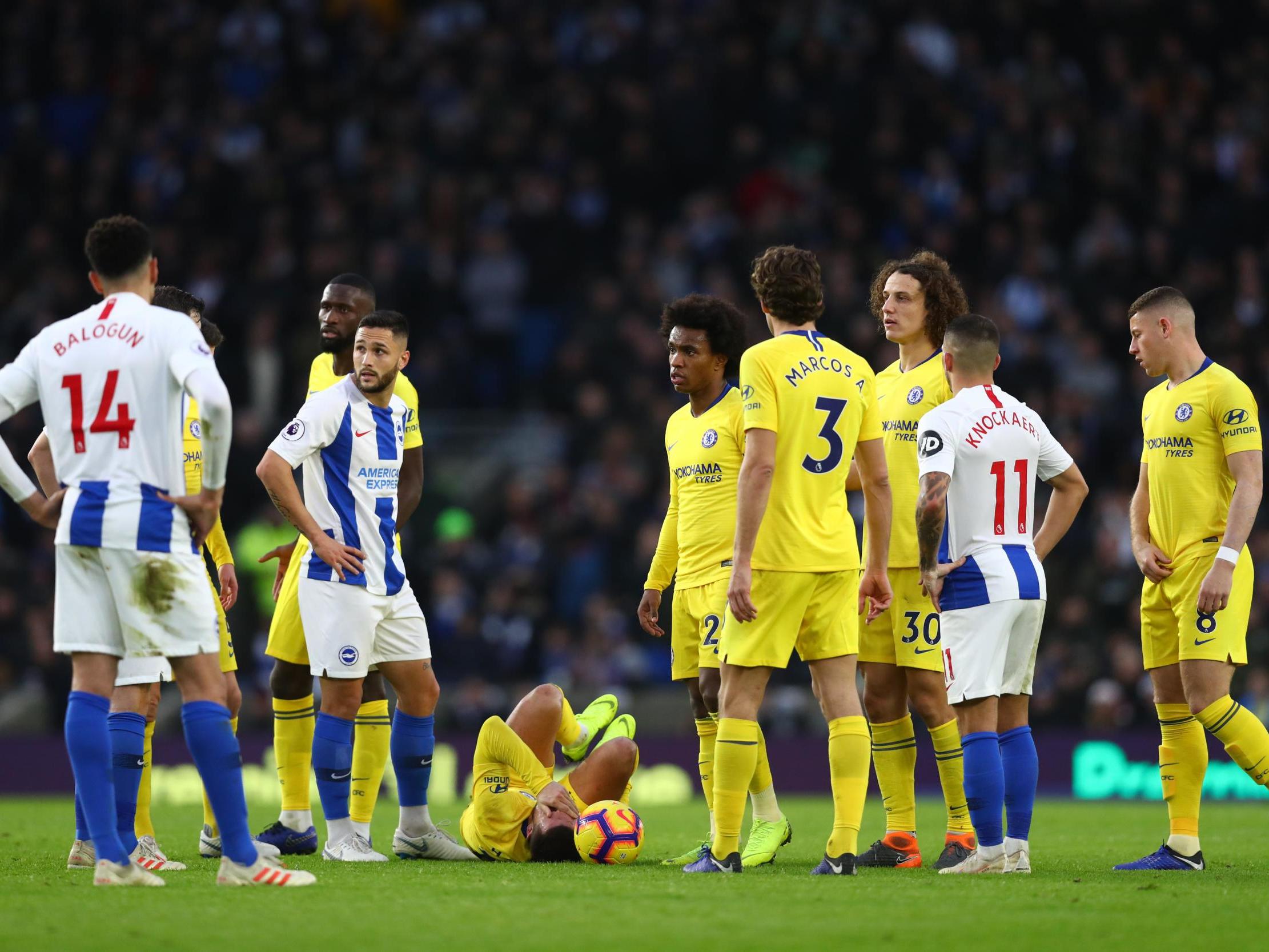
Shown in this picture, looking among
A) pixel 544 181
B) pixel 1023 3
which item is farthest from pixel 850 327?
pixel 1023 3

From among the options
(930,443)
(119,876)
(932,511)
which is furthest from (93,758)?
(930,443)

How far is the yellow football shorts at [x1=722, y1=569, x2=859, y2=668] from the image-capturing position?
22.8ft

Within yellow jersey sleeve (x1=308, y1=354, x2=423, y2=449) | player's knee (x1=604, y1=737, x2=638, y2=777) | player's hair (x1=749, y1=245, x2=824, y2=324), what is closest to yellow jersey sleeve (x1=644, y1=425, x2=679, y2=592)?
player's knee (x1=604, y1=737, x2=638, y2=777)

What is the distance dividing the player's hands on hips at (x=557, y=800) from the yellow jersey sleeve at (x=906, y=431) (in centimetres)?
198

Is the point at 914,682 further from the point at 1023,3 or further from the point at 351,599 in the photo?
the point at 1023,3

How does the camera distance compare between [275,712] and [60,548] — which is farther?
[275,712]

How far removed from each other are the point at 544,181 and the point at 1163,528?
42.4 ft

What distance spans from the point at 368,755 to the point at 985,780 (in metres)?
3.15

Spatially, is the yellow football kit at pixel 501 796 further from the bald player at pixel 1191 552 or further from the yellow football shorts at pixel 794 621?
the bald player at pixel 1191 552

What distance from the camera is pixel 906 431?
8.09 m

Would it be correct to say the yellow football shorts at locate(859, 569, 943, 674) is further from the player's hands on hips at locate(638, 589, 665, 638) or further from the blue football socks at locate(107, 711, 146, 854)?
the blue football socks at locate(107, 711, 146, 854)

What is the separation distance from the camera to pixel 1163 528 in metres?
7.91

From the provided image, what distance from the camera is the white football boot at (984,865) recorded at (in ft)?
23.7

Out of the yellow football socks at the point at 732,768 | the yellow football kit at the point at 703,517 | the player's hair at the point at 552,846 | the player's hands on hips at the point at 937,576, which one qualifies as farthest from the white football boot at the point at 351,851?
the player's hands on hips at the point at 937,576
